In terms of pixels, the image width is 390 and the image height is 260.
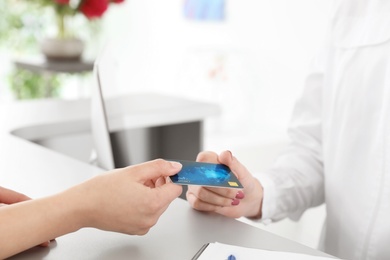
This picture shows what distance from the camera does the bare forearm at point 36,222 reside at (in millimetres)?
668

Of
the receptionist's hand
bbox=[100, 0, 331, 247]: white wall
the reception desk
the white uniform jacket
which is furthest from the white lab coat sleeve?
bbox=[100, 0, 331, 247]: white wall

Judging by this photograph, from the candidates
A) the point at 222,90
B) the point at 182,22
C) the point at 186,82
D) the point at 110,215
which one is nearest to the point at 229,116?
the point at 222,90

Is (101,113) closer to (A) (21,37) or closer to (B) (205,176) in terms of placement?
(B) (205,176)

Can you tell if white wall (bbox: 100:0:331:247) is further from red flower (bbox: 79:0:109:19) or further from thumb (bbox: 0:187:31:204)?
thumb (bbox: 0:187:31:204)

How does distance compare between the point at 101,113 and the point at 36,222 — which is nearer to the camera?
the point at 36,222

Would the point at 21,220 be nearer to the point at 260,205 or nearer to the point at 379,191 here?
the point at 260,205

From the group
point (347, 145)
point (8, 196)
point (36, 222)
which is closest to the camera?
point (36, 222)

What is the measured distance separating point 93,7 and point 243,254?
188cm

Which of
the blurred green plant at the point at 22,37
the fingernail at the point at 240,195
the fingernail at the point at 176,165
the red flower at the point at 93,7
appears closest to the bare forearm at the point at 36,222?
the fingernail at the point at 176,165

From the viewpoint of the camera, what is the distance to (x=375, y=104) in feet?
3.39

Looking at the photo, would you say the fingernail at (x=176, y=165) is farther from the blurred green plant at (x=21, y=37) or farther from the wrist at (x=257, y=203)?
the blurred green plant at (x=21, y=37)

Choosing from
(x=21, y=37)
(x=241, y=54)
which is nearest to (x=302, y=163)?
(x=241, y=54)

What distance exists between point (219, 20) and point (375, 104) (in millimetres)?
3998

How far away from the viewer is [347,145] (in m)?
1.07
